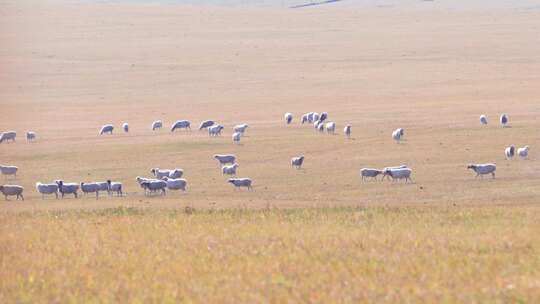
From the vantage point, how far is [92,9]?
324ft

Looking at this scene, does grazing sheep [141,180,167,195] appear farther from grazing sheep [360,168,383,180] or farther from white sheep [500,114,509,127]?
white sheep [500,114,509,127]

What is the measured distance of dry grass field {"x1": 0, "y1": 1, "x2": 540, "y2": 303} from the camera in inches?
356

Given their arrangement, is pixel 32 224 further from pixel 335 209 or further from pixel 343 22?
pixel 343 22

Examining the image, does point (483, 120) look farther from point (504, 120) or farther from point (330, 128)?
point (330, 128)

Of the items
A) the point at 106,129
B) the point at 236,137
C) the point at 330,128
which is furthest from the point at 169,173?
the point at 106,129

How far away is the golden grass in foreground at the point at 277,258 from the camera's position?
326 inches

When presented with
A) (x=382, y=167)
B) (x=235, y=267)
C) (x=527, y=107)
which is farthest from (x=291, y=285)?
(x=527, y=107)

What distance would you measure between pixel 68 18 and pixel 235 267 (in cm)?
8431

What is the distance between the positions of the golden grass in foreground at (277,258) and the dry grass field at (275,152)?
0.04m

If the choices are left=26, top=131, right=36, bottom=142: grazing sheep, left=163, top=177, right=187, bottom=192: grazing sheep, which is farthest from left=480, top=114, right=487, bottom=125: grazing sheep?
left=26, top=131, right=36, bottom=142: grazing sheep

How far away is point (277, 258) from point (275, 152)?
21.3 m

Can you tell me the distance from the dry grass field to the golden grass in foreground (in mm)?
36

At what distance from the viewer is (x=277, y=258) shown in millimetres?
9781

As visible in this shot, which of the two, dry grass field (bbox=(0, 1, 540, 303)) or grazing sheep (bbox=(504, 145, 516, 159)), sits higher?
dry grass field (bbox=(0, 1, 540, 303))
